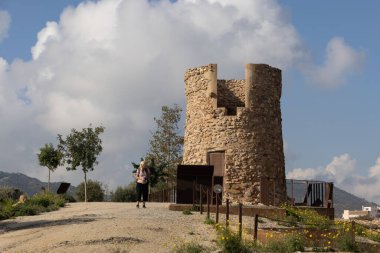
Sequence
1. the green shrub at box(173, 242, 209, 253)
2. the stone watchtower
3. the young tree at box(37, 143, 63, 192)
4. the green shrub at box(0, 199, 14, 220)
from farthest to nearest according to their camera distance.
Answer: the young tree at box(37, 143, 63, 192) → the stone watchtower → the green shrub at box(0, 199, 14, 220) → the green shrub at box(173, 242, 209, 253)

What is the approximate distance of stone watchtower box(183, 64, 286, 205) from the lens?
A: 2886 cm

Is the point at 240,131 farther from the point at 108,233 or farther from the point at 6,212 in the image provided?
the point at 108,233

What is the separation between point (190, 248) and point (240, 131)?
15.8 meters

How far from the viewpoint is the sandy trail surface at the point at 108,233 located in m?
14.6

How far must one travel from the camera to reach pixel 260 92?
98.1 ft

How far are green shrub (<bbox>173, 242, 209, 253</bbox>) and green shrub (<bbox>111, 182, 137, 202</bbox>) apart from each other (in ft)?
101

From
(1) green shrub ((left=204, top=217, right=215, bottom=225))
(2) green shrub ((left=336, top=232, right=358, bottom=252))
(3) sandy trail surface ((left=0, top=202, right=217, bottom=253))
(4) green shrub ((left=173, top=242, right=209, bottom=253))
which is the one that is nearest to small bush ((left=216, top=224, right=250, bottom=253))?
(4) green shrub ((left=173, top=242, right=209, bottom=253))

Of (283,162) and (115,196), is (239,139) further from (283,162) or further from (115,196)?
(115,196)

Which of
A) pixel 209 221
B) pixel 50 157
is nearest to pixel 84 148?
pixel 50 157

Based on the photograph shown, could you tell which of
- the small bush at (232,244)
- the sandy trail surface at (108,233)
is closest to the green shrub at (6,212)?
the sandy trail surface at (108,233)

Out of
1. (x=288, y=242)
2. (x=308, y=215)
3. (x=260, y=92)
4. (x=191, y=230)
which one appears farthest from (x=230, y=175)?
(x=288, y=242)

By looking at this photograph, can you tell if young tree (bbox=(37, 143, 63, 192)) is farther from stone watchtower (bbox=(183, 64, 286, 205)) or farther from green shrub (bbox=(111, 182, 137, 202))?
stone watchtower (bbox=(183, 64, 286, 205))

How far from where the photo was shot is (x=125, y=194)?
1804 inches

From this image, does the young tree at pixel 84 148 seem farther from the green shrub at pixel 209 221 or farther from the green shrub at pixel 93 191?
the green shrub at pixel 209 221
